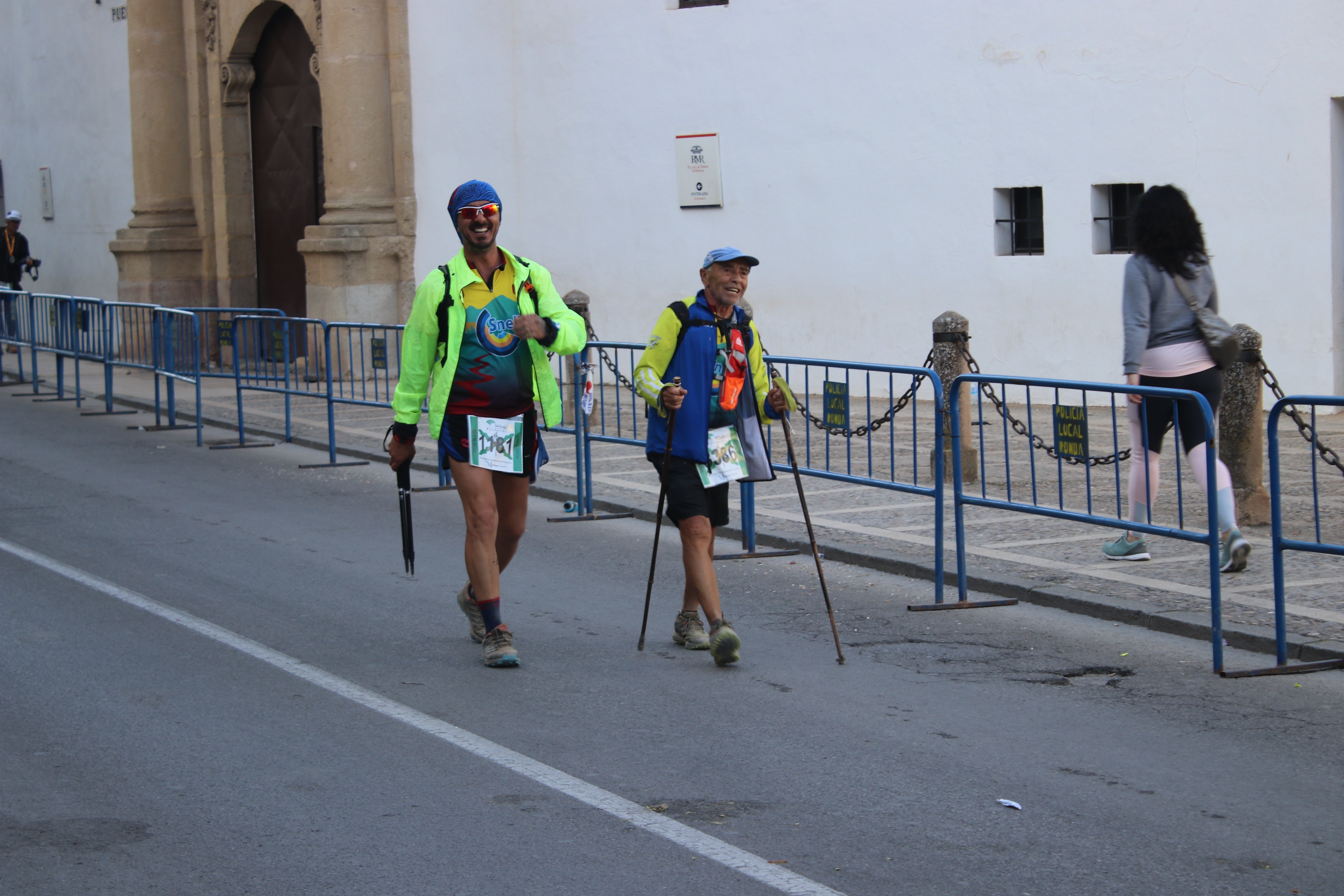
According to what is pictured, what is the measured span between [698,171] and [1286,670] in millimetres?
12842

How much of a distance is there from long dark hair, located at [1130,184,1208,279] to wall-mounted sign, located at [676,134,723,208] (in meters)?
10.2

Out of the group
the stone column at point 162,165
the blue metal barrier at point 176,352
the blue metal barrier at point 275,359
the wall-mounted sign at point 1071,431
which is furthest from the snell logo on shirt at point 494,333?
the stone column at point 162,165

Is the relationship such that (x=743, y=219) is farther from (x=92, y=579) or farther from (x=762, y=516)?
(x=92, y=579)

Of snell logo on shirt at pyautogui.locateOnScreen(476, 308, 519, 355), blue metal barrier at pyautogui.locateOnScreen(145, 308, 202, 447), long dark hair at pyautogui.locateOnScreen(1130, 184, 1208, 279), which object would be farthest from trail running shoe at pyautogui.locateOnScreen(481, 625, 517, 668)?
blue metal barrier at pyautogui.locateOnScreen(145, 308, 202, 447)

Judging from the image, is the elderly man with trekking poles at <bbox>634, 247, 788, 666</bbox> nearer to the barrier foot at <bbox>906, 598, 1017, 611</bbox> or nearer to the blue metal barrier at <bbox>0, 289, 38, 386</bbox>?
the barrier foot at <bbox>906, 598, 1017, 611</bbox>

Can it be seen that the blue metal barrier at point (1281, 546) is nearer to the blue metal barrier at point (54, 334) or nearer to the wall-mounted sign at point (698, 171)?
the wall-mounted sign at point (698, 171)

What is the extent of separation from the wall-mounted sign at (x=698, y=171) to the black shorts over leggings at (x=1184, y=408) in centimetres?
1026

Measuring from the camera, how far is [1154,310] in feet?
28.4

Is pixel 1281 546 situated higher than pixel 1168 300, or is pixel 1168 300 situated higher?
pixel 1168 300

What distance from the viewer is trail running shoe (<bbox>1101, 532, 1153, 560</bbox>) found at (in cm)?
888

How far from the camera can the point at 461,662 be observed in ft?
23.3

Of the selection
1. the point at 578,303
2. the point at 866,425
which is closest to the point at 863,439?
the point at 866,425

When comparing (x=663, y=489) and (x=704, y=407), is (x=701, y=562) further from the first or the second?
(x=704, y=407)

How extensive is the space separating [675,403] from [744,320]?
0.58m
